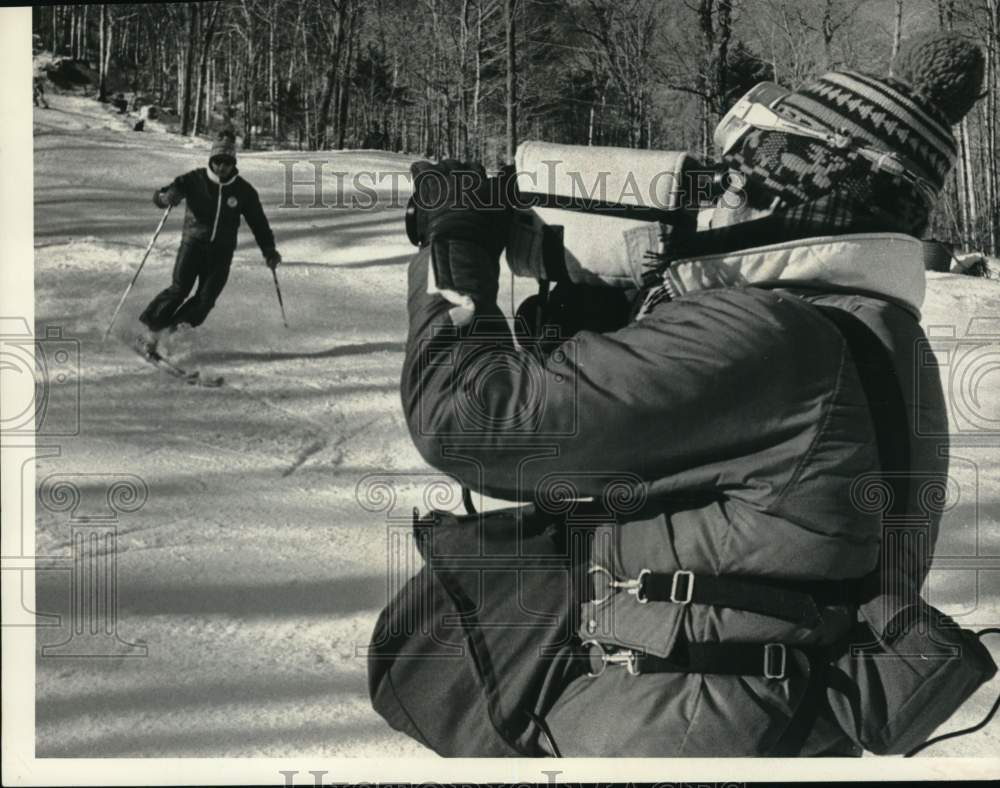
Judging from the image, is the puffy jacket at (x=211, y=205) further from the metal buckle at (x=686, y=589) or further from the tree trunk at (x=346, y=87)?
the metal buckle at (x=686, y=589)

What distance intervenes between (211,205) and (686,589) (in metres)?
1.08

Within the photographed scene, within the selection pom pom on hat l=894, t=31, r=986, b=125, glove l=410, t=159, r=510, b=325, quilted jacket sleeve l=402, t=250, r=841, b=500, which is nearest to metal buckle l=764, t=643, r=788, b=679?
quilted jacket sleeve l=402, t=250, r=841, b=500

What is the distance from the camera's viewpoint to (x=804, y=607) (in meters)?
1.06

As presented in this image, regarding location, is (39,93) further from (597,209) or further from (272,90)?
(597,209)

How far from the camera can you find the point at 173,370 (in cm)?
156

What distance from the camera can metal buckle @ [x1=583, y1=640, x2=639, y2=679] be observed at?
1119mm

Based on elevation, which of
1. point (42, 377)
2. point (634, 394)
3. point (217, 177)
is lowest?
point (42, 377)

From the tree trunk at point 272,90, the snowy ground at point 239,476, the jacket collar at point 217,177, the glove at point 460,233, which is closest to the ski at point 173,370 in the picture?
the snowy ground at point 239,476

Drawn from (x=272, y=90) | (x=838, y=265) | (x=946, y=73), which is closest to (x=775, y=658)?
(x=838, y=265)

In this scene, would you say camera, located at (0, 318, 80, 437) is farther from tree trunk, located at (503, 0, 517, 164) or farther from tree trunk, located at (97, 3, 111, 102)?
tree trunk, located at (503, 0, 517, 164)

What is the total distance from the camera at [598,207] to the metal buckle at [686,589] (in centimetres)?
43

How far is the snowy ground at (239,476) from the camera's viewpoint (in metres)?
1.46

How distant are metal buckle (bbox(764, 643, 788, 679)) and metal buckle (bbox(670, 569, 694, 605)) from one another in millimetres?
123

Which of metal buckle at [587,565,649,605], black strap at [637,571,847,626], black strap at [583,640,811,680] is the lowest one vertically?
black strap at [583,640,811,680]
